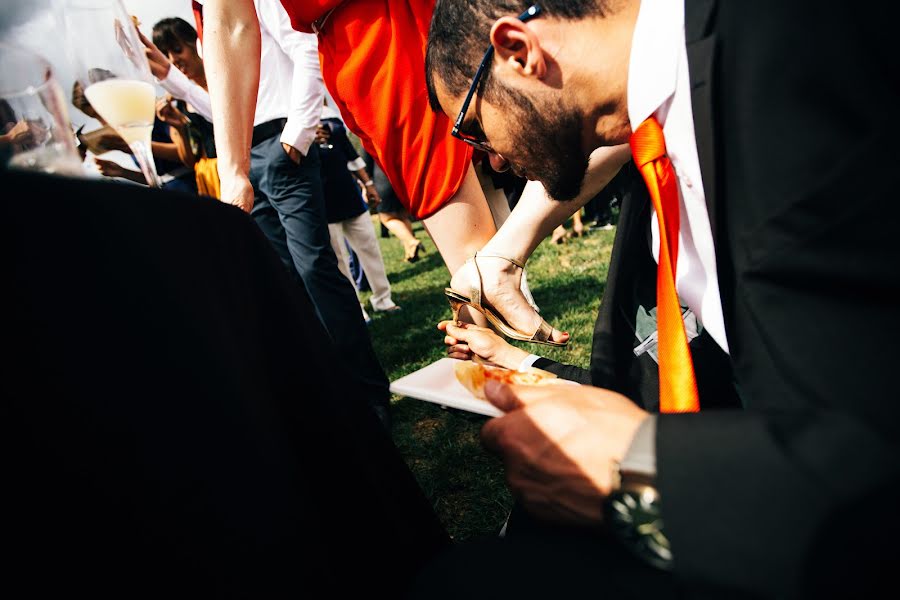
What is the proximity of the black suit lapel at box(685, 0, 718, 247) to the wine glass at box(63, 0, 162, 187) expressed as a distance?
99cm

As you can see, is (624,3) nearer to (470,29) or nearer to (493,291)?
(470,29)

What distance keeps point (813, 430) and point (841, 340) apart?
0.38ft

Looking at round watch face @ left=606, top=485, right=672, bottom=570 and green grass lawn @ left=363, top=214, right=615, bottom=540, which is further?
green grass lawn @ left=363, top=214, right=615, bottom=540

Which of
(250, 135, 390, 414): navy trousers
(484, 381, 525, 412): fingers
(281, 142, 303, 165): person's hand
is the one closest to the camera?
(484, 381, 525, 412): fingers

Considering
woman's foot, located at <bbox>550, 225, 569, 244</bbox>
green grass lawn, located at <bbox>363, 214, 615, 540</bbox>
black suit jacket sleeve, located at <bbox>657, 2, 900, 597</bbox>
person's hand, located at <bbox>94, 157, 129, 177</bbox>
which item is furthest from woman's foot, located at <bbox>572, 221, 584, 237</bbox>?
black suit jacket sleeve, located at <bbox>657, 2, 900, 597</bbox>

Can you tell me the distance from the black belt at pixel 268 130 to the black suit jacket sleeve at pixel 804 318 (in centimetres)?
202

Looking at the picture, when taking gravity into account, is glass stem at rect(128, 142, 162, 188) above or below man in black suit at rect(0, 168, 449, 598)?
above

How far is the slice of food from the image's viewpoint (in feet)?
3.57

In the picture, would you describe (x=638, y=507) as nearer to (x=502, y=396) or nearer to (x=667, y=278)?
(x=502, y=396)

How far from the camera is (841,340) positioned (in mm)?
587

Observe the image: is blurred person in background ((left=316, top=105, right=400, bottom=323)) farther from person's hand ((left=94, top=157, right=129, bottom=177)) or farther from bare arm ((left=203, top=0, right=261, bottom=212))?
bare arm ((left=203, top=0, right=261, bottom=212))

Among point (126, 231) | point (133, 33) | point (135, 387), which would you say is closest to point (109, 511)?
point (135, 387)

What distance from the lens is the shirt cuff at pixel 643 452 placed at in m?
0.63

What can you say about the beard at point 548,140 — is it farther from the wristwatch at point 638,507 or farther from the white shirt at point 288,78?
the white shirt at point 288,78
